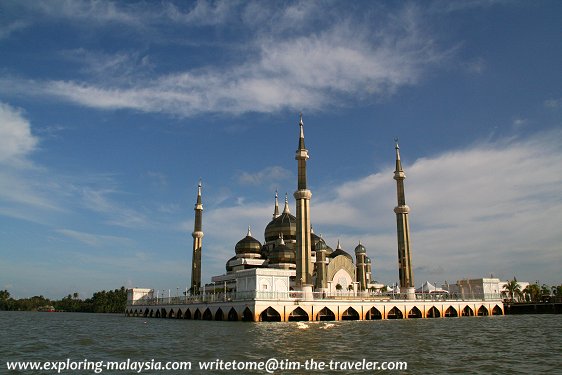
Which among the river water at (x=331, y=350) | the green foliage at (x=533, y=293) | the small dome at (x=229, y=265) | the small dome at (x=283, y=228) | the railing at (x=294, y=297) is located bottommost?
the river water at (x=331, y=350)

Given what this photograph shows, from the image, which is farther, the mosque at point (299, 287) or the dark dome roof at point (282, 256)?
the dark dome roof at point (282, 256)

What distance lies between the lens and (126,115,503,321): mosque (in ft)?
168

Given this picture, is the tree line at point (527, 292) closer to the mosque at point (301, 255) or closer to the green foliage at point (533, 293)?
the green foliage at point (533, 293)

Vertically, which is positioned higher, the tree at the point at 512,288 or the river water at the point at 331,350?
the tree at the point at 512,288

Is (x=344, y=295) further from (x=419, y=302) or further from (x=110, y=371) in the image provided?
(x=110, y=371)

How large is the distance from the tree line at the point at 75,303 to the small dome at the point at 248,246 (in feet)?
262

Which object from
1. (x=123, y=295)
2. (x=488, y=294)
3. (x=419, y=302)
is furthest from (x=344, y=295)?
(x=123, y=295)

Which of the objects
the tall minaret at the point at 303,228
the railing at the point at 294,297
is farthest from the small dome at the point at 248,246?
the tall minaret at the point at 303,228

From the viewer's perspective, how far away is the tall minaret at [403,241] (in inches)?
2639

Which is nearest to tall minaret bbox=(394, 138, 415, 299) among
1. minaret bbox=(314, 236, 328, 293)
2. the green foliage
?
minaret bbox=(314, 236, 328, 293)

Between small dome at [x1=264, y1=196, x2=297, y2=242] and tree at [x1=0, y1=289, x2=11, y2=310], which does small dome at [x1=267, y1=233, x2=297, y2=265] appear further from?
tree at [x1=0, y1=289, x2=11, y2=310]

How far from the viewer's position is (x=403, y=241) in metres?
69.2

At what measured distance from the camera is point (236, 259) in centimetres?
8194

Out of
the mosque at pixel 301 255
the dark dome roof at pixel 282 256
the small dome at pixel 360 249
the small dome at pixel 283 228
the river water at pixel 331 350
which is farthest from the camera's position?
the small dome at pixel 360 249
